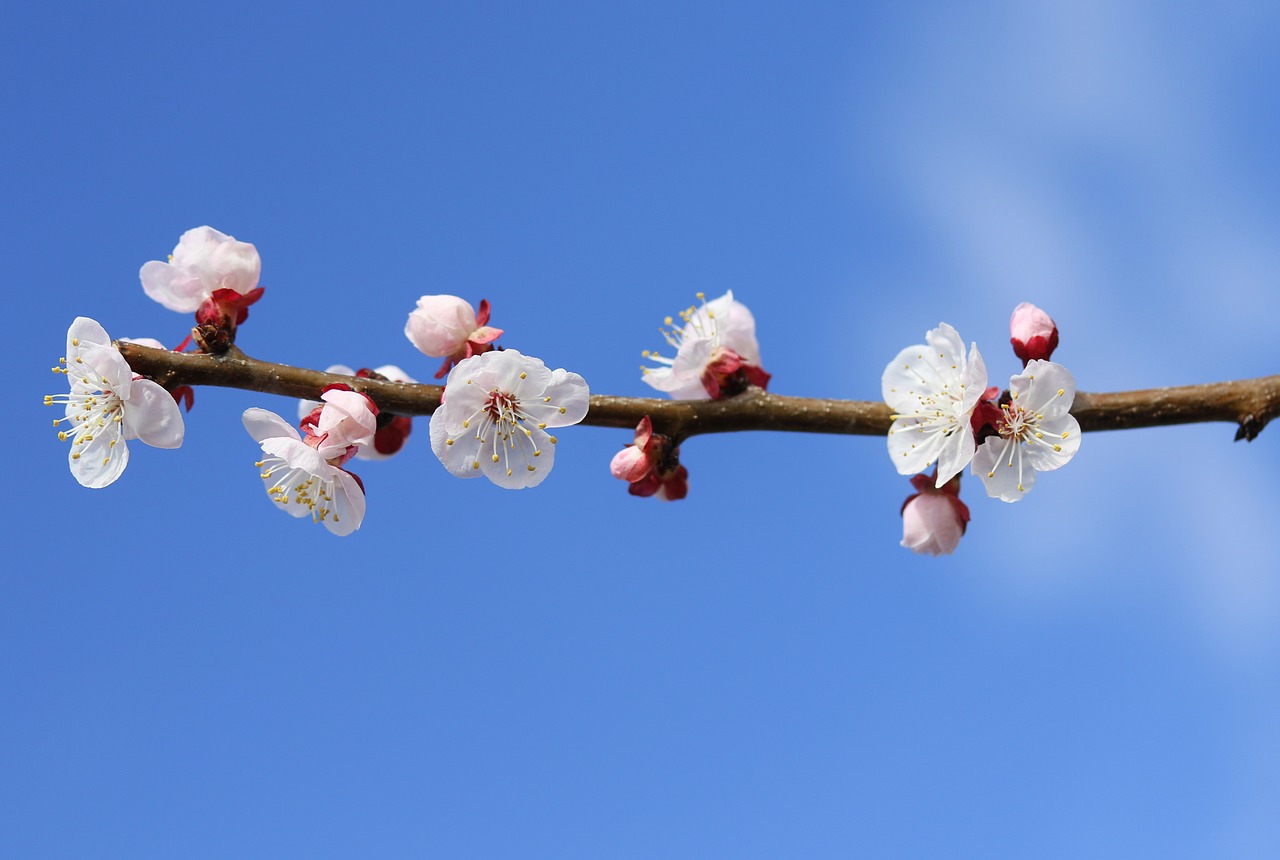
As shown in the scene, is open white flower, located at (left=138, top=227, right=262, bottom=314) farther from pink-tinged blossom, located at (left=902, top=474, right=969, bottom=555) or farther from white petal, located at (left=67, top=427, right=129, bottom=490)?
pink-tinged blossom, located at (left=902, top=474, right=969, bottom=555)

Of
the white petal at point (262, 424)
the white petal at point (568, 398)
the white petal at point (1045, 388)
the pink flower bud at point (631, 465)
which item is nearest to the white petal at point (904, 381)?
the white petal at point (1045, 388)

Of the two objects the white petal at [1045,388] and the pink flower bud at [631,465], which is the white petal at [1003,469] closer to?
the white petal at [1045,388]

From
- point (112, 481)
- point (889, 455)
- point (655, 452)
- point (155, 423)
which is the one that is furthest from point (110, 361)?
point (889, 455)

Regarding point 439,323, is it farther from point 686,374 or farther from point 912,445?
point 912,445

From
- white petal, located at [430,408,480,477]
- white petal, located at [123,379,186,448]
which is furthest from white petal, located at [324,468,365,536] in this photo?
white petal, located at [123,379,186,448]

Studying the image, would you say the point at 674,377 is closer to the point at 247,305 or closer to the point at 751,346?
the point at 751,346

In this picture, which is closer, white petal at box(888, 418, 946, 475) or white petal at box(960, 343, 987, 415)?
white petal at box(960, 343, 987, 415)

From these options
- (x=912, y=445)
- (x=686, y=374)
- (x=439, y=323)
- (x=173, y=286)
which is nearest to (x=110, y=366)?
(x=173, y=286)
